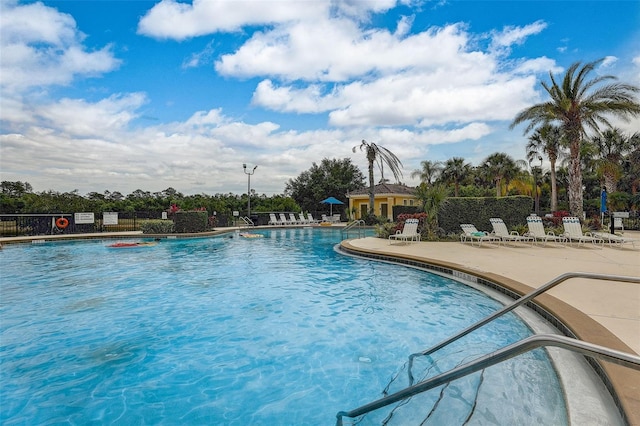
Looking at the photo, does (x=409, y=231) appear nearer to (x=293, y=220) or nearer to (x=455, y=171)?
(x=293, y=220)

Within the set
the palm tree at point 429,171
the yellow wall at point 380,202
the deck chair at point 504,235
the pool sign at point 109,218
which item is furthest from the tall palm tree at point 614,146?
the pool sign at point 109,218

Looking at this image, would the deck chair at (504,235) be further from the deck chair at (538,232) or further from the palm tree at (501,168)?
the palm tree at (501,168)

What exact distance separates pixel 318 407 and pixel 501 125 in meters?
20.0

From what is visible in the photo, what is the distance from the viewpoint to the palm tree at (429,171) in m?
38.8

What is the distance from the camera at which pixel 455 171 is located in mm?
37375

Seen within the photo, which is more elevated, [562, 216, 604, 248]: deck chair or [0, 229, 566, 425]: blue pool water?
[562, 216, 604, 248]: deck chair

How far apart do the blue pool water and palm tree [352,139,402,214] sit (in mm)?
17767

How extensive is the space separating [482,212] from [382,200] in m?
17.4

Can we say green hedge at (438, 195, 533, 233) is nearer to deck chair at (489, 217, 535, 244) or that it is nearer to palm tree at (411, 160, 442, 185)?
deck chair at (489, 217, 535, 244)

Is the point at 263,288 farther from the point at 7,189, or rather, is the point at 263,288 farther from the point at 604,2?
the point at 7,189

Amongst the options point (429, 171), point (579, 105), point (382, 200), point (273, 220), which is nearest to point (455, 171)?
point (429, 171)

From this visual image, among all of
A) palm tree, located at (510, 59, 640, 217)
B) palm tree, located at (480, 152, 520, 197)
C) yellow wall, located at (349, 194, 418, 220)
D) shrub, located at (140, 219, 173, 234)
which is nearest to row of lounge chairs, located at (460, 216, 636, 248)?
palm tree, located at (510, 59, 640, 217)

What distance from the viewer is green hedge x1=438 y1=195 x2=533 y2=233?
15242 millimetres

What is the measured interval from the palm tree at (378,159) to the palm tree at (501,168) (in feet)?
52.6
